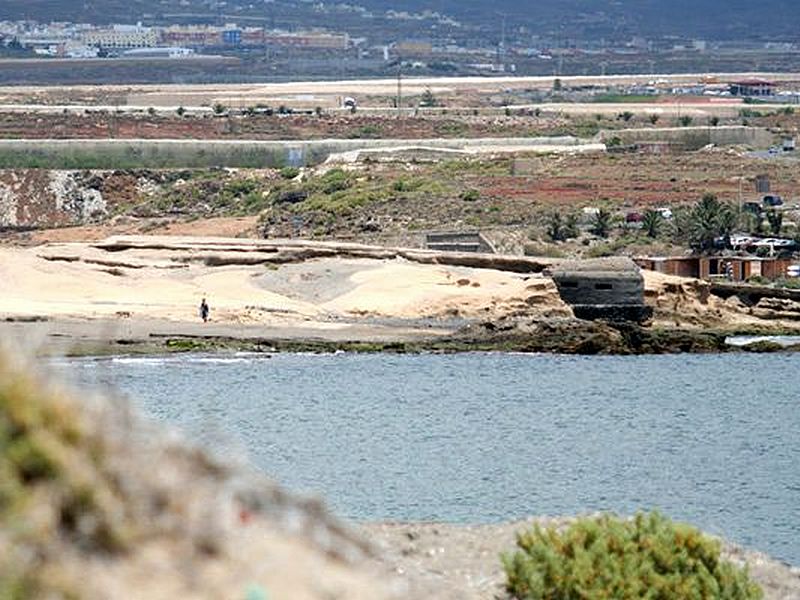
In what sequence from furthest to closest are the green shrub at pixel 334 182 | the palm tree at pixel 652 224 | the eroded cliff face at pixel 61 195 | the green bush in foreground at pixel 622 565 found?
the eroded cliff face at pixel 61 195 < the green shrub at pixel 334 182 < the palm tree at pixel 652 224 < the green bush in foreground at pixel 622 565

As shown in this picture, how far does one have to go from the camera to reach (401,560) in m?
11.9

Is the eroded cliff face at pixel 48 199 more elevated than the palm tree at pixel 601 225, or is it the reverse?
the palm tree at pixel 601 225

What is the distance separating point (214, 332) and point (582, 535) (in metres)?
27.9

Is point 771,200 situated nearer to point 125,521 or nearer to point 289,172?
point 289,172

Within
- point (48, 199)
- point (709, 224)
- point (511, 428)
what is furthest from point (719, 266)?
point (48, 199)

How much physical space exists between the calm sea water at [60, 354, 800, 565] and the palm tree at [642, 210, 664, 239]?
15.6 m

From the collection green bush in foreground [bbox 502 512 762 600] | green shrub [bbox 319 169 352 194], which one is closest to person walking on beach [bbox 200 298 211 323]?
green shrub [bbox 319 169 352 194]

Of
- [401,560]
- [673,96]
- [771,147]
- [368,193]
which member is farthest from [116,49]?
[401,560]

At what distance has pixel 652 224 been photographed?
5428 centimetres

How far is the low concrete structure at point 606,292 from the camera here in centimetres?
4138

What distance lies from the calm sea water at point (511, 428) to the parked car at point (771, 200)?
22.8 metres

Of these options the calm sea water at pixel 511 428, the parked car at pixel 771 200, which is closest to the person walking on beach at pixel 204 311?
the calm sea water at pixel 511 428

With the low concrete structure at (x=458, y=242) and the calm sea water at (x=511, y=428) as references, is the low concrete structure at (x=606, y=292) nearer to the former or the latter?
the calm sea water at (x=511, y=428)

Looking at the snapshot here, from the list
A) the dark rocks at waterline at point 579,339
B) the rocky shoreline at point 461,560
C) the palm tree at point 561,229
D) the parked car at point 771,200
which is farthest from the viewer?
the parked car at point 771,200
